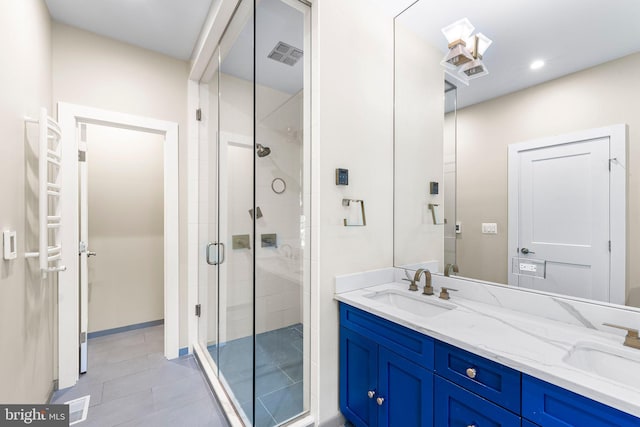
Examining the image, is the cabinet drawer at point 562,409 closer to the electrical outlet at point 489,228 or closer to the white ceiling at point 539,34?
the electrical outlet at point 489,228

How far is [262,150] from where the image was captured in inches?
63.7

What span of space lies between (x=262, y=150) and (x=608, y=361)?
1796 mm

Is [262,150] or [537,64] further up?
[537,64]

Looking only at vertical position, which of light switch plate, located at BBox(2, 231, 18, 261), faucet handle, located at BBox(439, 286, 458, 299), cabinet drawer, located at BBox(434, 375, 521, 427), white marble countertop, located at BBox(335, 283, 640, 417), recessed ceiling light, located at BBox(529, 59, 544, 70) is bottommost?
cabinet drawer, located at BBox(434, 375, 521, 427)

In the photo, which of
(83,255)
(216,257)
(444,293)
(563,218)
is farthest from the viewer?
(216,257)

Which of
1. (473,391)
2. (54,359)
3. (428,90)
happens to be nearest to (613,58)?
(428,90)

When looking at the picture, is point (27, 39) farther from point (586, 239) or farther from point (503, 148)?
point (586, 239)

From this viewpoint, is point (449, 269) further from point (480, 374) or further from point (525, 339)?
point (480, 374)

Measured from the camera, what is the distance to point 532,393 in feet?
2.90

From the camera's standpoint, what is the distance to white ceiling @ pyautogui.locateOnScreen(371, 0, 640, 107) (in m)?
1.15

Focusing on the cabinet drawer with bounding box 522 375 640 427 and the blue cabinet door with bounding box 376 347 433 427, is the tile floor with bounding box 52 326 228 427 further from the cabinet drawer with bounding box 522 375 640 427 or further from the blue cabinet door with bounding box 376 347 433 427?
the cabinet drawer with bounding box 522 375 640 427

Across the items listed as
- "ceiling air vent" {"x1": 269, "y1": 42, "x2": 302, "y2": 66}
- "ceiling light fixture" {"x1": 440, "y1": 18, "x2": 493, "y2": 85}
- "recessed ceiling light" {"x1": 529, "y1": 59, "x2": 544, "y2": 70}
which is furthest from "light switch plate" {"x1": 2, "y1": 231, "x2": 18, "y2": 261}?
"recessed ceiling light" {"x1": 529, "y1": 59, "x2": 544, "y2": 70}

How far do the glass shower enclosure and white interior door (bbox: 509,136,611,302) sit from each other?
1.15 metres

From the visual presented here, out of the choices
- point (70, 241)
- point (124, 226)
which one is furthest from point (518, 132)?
point (124, 226)
